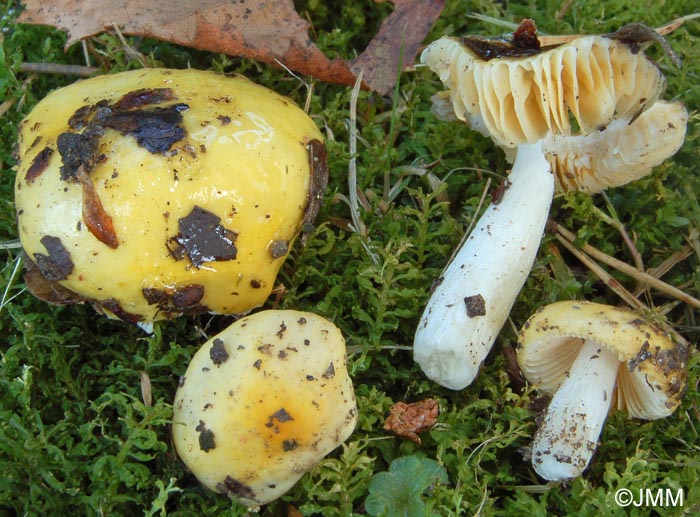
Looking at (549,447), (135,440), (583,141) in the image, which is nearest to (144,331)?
(135,440)

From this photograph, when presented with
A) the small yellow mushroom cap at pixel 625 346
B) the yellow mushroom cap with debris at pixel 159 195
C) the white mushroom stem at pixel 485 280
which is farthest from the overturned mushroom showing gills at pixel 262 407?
the small yellow mushroom cap at pixel 625 346

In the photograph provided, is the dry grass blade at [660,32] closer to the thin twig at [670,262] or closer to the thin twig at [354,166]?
the thin twig at [354,166]

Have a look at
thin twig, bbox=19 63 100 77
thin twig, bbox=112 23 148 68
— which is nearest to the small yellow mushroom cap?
thin twig, bbox=112 23 148 68

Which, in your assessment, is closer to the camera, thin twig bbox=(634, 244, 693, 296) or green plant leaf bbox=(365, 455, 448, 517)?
green plant leaf bbox=(365, 455, 448, 517)

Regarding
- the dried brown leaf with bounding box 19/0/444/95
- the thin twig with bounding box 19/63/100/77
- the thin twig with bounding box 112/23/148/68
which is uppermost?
the dried brown leaf with bounding box 19/0/444/95

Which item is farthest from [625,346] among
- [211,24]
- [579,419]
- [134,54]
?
[134,54]

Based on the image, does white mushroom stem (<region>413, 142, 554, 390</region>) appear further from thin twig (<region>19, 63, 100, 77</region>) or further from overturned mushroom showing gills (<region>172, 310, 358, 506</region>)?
thin twig (<region>19, 63, 100, 77</region>)
